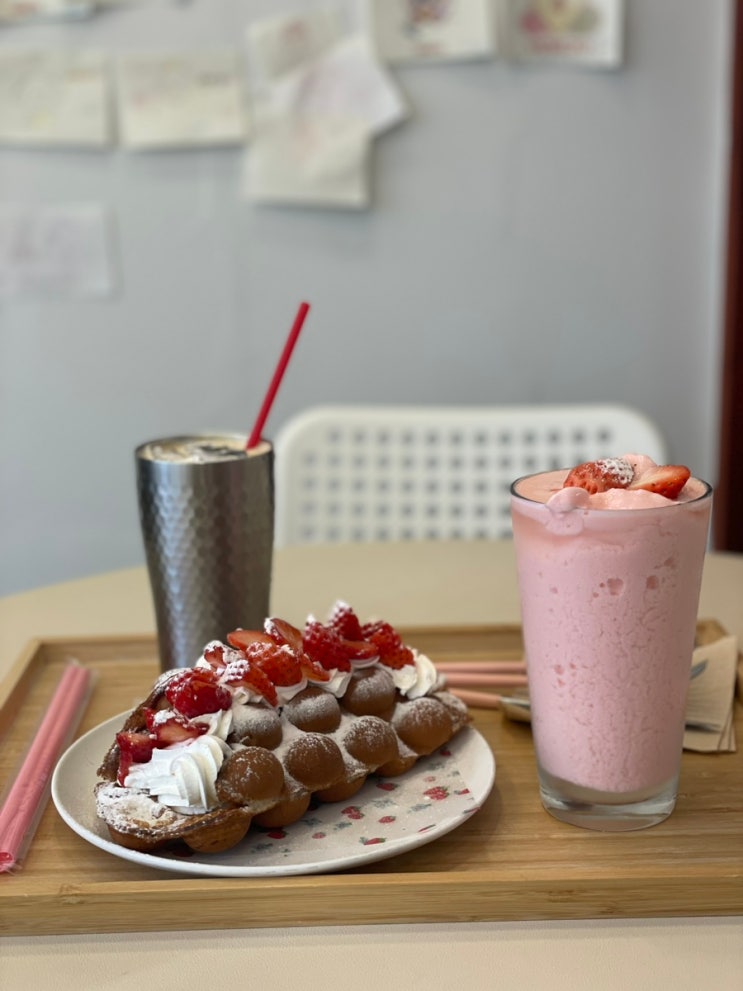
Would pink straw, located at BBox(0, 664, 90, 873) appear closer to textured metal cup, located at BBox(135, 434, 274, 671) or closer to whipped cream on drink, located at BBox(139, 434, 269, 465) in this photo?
textured metal cup, located at BBox(135, 434, 274, 671)

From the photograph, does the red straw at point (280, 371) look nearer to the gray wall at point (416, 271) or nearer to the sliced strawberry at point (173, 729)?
the sliced strawberry at point (173, 729)

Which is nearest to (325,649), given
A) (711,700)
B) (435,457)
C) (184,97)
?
(711,700)

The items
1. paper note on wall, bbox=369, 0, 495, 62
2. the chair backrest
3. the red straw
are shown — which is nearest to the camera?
the red straw

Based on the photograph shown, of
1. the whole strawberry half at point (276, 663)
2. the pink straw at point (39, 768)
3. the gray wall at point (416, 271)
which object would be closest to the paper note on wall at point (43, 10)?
the gray wall at point (416, 271)

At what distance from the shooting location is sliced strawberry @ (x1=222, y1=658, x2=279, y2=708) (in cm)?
83

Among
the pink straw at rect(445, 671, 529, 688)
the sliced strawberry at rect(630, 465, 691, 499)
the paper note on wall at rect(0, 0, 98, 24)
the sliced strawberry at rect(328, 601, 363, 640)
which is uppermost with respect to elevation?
the paper note on wall at rect(0, 0, 98, 24)

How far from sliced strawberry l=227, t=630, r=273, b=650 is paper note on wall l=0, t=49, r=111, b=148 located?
1894 mm

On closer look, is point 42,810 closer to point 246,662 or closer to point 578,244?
point 246,662

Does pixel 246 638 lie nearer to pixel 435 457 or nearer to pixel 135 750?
pixel 135 750

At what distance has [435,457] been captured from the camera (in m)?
1.91

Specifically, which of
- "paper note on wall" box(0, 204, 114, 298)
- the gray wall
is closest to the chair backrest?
the gray wall

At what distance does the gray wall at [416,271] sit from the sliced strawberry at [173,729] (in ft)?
5.93

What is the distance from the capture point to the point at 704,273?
2543 mm

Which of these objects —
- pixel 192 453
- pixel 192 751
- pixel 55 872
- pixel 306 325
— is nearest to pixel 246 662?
pixel 192 751
